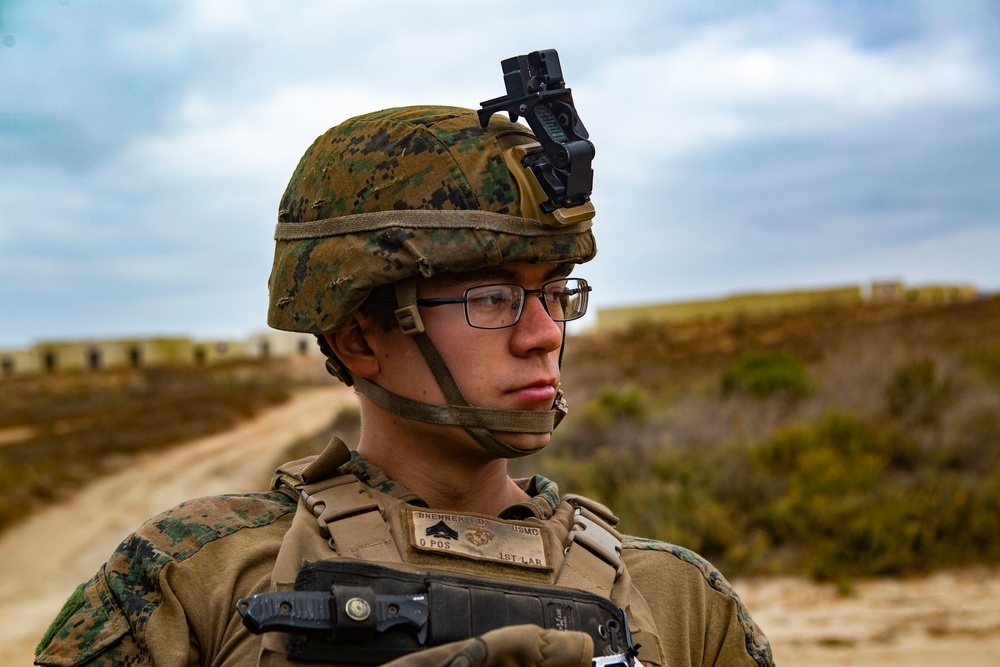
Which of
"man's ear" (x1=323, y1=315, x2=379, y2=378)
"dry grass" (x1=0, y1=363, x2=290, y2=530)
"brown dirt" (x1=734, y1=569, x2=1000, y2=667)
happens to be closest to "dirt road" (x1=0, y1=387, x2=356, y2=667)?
"dry grass" (x1=0, y1=363, x2=290, y2=530)

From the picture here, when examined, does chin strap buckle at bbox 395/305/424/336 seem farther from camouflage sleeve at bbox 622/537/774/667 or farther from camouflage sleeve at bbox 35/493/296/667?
camouflage sleeve at bbox 622/537/774/667

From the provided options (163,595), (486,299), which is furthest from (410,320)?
(163,595)

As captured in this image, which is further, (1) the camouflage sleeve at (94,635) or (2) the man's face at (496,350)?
(2) the man's face at (496,350)

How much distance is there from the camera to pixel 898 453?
11586mm

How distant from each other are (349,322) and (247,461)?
16544mm


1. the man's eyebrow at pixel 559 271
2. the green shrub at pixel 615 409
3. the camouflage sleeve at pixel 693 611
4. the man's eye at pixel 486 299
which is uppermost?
the man's eyebrow at pixel 559 271

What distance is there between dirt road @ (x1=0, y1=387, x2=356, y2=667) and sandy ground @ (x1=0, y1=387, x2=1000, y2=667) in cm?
2

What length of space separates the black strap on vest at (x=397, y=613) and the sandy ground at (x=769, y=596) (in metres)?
6.35

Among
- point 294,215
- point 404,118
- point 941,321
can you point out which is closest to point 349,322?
point 294,215

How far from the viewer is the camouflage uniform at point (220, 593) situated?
6.95 ft

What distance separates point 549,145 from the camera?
2439 mm

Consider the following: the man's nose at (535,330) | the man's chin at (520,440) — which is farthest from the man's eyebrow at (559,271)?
the man's chin at (520,440)

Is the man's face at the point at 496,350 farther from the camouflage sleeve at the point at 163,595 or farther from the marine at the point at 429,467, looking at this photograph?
the camouflage sleeve at the point at 163,595

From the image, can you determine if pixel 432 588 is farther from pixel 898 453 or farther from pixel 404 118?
pixel 898 453
